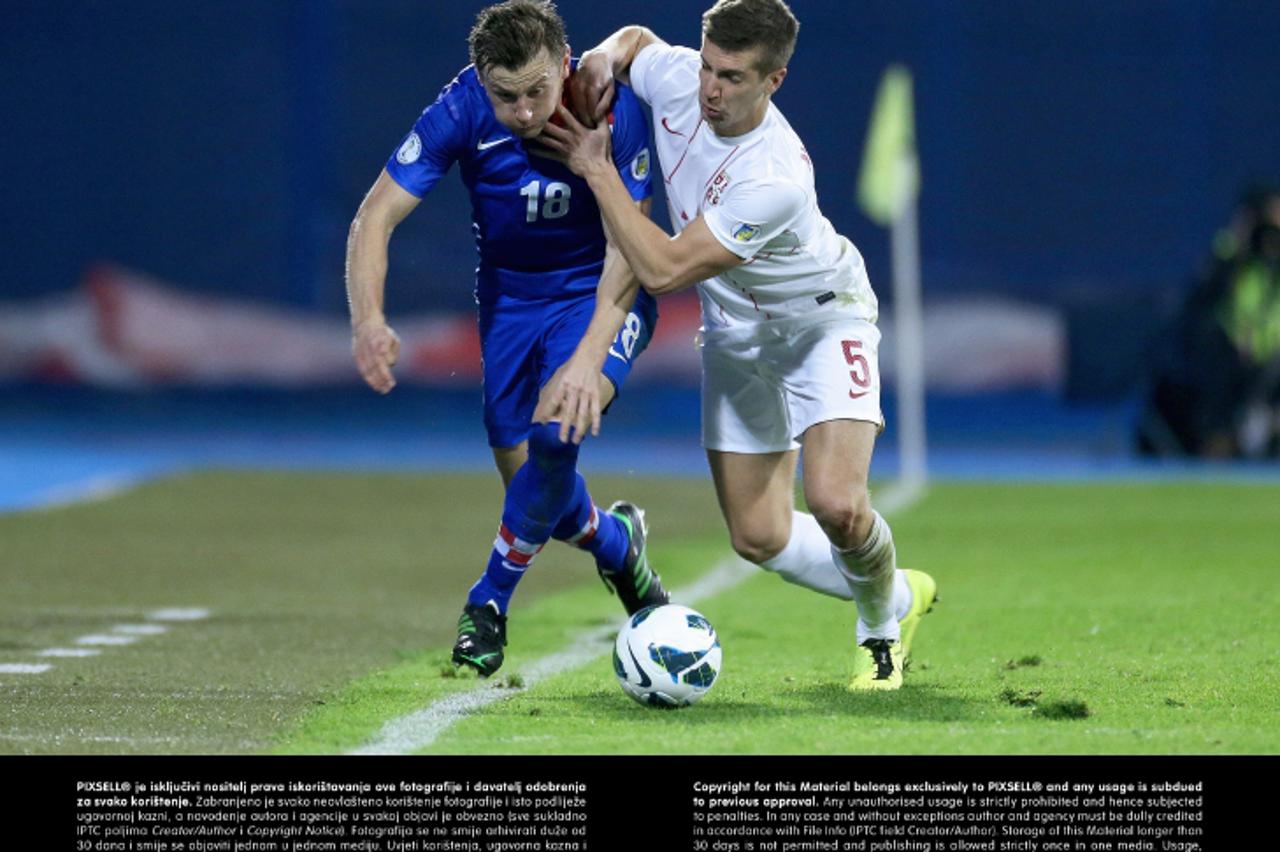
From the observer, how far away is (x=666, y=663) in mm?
5930

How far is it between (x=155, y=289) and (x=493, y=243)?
14.1 meters

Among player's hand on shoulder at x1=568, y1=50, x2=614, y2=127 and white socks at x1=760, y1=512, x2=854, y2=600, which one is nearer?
player's hand on shoulder at x1=568, y1=50, x2=614, y2=127

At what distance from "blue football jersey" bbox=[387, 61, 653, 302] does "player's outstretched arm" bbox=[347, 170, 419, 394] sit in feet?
0.25

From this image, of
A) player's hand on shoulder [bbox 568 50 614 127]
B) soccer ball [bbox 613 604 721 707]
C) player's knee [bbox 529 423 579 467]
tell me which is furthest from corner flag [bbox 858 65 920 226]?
soccer ball [bbox 613 604 721 707]

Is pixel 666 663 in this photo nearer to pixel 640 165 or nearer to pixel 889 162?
pixel 640 165

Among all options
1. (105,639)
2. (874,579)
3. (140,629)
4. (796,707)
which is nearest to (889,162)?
(140,629)

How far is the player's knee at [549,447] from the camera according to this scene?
6.39 metres

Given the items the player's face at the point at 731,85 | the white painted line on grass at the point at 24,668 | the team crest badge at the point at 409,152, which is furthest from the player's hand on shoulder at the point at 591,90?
the white painted line on grass at the point at 24,668

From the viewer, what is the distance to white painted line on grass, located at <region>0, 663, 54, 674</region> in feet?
22.6

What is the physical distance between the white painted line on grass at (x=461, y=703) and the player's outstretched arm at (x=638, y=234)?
4.38ft

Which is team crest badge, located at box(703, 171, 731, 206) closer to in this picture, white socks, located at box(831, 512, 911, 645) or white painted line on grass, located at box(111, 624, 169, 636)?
white socks, located at box(831, 512, 911, 645)

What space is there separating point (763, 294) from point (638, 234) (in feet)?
2.28

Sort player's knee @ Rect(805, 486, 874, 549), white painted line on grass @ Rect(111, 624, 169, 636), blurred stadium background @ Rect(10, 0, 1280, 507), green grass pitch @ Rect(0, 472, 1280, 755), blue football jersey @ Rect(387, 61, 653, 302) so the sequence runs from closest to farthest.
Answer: green grass pitch @ Rect(0, 472, 1280, 755)
player's knee @ Rect(805, 486, 874, 549)
blue football jersey @ Rect(387, 61, 653, 302)
white painted line on grass @ Rect(111, 624, 169, 636)
blurred stadium background @ Rect(10, 0, 1280, 507)
